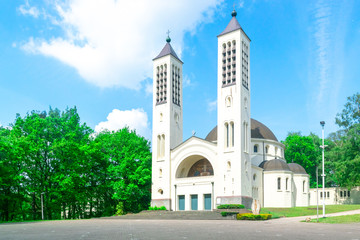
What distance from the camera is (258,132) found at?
58.3m

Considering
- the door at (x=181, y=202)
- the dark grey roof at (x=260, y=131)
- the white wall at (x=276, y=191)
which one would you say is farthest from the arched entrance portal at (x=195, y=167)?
the dark grey roof at (x=260, y=131)

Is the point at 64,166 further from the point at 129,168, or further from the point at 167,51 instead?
the point at 167,51

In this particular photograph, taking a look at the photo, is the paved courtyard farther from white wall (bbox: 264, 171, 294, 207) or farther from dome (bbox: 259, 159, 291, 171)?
dome (bbox: 259, 159, 291, 171)

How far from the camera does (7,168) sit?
1597 inches

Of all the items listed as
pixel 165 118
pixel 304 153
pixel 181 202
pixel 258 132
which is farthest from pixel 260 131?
pixel 304 153

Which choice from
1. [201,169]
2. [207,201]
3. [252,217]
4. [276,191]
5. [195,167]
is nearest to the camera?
[252,217]

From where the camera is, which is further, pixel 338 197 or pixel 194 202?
pixel 338 197

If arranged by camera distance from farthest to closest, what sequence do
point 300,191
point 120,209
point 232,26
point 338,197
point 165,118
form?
1. point 338,197
2. point 300,191
3. point 165,118
4. point 232,26
5. point 120,209

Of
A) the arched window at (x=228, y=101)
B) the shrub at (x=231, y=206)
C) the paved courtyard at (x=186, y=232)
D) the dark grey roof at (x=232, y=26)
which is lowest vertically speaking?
the shrub at (x=231, y=206)

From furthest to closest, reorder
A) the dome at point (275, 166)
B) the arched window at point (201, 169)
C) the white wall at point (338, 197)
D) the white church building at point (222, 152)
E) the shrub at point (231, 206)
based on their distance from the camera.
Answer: the white wall at point (338, 197)
the dome at point (275, 166)
the arched window at point (201, 169)
the white church building at point (222, 152)
the shrub at point (231, 206)

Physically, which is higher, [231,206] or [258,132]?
[258,132]

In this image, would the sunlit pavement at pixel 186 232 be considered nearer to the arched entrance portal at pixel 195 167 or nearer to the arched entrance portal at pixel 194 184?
the arched entrance portal at pixel 194 184

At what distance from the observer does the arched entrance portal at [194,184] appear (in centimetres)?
4834

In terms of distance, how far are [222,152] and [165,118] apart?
34.5 ft
